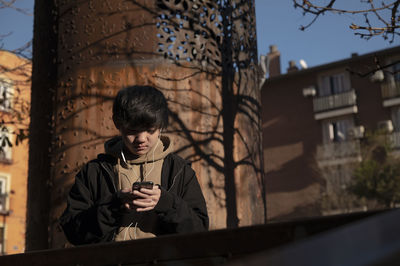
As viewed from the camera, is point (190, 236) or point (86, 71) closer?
point (190, 236)

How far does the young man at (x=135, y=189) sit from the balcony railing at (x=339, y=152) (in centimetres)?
2642

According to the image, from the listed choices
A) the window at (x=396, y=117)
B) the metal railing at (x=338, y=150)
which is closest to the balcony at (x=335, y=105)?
the metal railing at (x=338, y=150)

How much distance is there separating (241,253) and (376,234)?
2.41 ft

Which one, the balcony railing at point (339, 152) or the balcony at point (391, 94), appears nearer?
the balcony railing at point (339, 152)

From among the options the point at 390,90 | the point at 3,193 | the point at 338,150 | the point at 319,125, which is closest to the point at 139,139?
the point at 338,150

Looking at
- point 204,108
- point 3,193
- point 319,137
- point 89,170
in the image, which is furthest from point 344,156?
point 89,170

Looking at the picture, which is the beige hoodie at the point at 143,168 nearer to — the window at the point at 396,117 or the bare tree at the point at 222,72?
the bare tree at the point at 222,72

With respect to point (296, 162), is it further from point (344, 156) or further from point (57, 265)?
point (57, 265)

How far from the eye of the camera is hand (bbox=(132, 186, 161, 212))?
6.68ft

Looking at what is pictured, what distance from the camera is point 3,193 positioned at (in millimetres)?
30156

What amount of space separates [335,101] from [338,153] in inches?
124

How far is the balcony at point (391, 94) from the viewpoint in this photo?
2833 cm

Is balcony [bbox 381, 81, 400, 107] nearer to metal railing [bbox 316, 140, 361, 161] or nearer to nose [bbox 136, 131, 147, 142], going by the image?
metal railing [bbox 316, 140, 361, 161]

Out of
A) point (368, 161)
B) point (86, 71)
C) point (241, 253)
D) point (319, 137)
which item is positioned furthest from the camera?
point (319, 137)
